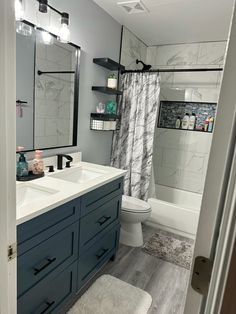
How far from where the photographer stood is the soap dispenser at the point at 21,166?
167cm

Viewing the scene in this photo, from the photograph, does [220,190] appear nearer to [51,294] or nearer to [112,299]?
[51,294]

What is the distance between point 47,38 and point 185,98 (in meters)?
2.16

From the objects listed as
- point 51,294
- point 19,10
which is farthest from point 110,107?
point 51,294

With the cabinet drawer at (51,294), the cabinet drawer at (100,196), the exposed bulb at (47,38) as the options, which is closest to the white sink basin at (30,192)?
the cabinet drawer at (100,196)

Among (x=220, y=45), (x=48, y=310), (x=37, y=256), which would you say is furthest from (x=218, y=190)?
(x=220, y=45)

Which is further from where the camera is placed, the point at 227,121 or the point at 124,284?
the point at 124,284

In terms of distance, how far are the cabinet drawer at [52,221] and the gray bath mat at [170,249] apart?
128cm

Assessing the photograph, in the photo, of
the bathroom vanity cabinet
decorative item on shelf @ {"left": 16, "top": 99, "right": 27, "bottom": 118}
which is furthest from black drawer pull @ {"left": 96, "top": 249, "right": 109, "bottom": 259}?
decorative item on shelf @ {"left": 16, "top": 99, "right": 27, "bottom": 118}

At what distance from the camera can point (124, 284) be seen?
193 cm

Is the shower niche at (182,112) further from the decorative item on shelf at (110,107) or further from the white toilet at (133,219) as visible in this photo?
the white toilet at (133,219)

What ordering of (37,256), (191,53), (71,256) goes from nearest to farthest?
(37,256) < (71,256) < (191,53)

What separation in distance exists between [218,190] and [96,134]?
221 cm

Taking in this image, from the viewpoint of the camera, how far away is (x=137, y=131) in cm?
275

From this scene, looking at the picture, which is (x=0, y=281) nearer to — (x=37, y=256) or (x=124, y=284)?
(x=37, y=256)
